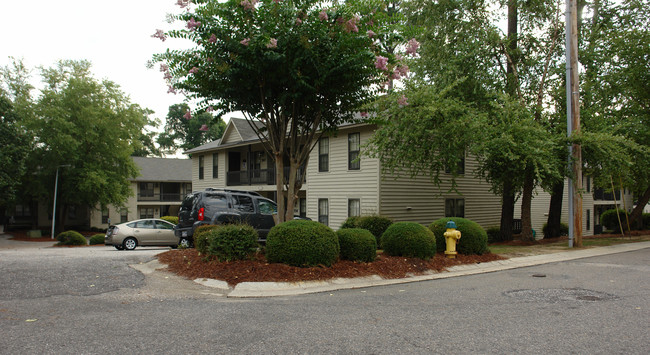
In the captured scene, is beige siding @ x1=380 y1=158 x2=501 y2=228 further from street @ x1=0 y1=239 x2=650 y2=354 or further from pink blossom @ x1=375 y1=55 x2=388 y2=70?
street @ x1=0 y1=239 x2=650 y2=354

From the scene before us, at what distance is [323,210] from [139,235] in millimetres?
8982

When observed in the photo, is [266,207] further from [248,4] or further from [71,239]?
[71,239]

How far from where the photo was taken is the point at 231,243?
970 centimetres

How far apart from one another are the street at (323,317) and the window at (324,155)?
1408 centimetres

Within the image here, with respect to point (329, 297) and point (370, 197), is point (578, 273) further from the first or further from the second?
point (370, 197)

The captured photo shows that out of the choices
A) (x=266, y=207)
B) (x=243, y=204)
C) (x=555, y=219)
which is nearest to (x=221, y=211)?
(x=243, y=204)

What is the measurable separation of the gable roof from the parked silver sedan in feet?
91.9

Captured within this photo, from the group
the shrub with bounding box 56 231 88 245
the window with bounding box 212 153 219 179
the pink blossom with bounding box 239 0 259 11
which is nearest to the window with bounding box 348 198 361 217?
the pink blossom with bounding box 239 0 259 11

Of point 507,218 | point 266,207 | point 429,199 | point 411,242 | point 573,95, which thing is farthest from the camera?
point 429,199

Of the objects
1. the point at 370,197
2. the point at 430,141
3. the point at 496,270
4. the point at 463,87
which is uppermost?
the point at 463,87

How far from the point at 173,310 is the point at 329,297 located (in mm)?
2592

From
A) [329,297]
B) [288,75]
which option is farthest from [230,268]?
[288,75]

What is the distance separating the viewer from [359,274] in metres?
9.47

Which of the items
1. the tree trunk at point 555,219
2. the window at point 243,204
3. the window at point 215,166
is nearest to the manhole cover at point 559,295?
the window at point 243,204
